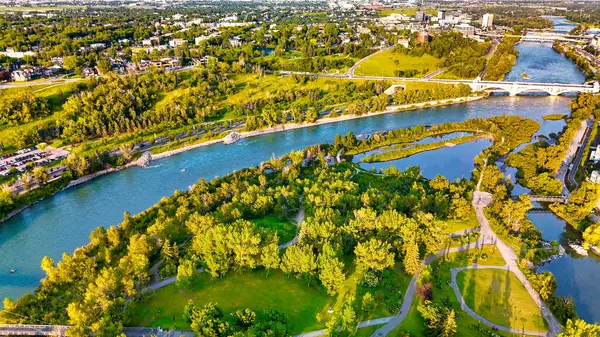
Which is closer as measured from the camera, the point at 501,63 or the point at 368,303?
the point at 368,303

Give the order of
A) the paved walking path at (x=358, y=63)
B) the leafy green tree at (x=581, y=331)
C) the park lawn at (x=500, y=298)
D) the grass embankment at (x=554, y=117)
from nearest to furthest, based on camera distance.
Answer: the leafy green tree at (x=581, y=331) → the park lawn at (x=500, y=298) → the grass embankment at (x=554, y=117) → the paved walking path at (x=358, y=63)

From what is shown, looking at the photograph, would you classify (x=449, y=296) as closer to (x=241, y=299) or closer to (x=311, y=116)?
(x=241, y=299)

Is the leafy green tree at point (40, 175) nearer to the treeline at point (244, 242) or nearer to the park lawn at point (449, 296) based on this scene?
the treeline at point (244, 242)

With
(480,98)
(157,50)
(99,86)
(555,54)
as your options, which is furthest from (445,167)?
(555,54)

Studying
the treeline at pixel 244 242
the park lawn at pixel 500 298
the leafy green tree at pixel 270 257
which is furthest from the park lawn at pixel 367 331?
the leafy green tree at pixel 270 257

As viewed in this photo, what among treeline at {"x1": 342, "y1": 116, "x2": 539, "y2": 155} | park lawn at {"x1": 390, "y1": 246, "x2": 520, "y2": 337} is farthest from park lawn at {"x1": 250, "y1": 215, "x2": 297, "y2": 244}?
treeline at {"x1": 342, "y1": 116, "x2": 539, "y2": 155}

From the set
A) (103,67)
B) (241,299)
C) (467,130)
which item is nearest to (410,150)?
(467,130)
